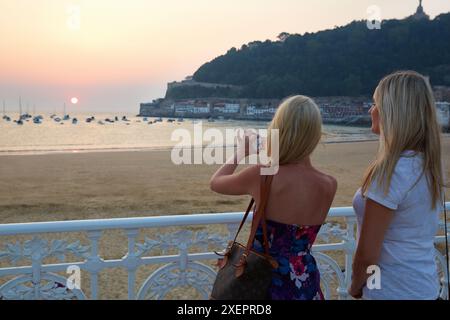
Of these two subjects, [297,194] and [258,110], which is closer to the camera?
[297,194]

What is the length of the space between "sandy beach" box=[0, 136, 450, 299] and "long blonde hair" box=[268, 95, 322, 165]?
369 centimetres

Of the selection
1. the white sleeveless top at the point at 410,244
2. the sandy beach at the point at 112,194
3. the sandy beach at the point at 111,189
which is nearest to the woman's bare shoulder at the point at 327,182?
the white sleeveless top at the point at 410,244

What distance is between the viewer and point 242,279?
181 centimetres

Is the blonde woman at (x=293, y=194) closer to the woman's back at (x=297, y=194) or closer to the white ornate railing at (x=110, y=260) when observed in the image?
the woman's back at (x=297, y=194)

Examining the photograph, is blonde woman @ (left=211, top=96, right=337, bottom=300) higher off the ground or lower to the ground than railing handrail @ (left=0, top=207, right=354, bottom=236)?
higher

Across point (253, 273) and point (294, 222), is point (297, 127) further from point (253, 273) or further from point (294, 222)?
point (253, 273)

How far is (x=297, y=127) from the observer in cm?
176

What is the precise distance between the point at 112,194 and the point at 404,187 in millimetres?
11445

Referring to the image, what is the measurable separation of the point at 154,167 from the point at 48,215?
30.9ft

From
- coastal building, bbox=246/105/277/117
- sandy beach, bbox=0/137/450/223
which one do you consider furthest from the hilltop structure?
sandy beach, bbox=0/137/450/223

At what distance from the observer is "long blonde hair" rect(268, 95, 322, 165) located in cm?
176

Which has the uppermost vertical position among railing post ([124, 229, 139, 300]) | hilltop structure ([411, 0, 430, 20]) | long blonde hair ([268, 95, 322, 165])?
hilltop structure ([411, 0, 430, 20])

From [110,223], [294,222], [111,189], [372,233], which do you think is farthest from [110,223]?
[111,189]

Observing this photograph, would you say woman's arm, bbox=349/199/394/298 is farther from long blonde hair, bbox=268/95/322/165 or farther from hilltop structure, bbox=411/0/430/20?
hilltop structure, bbox=411/0/430/20
